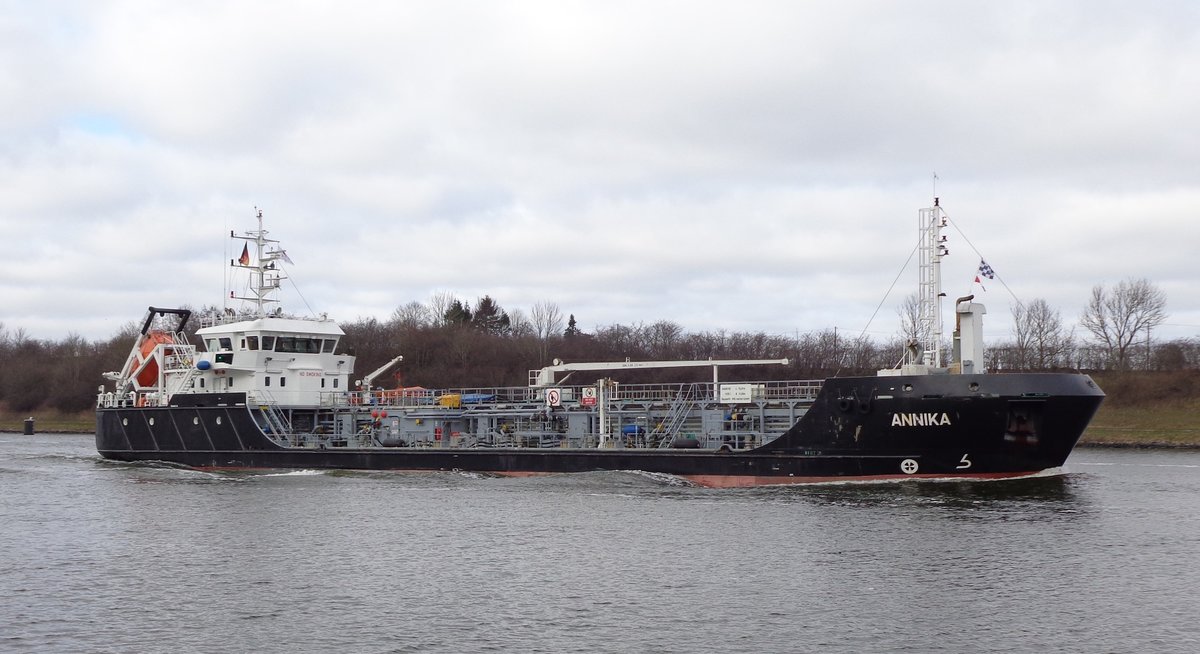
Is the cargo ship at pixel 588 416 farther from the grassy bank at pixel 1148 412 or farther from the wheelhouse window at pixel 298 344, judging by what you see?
the grassy bank at pixel 1148 412

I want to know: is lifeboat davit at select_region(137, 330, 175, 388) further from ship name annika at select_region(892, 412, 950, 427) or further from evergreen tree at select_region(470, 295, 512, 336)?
evergreen tree at select_region(470, 295, 512, 336)

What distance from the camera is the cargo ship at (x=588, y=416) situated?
3209 centimetres

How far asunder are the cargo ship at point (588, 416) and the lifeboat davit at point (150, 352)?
108 mm

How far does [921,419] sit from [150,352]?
119 ft

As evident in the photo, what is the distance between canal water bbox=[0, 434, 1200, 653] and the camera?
18047 mm

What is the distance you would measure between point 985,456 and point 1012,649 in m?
16.0

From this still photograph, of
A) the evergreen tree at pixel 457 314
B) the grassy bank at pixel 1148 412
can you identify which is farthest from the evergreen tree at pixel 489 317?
the grassy bank at pixel 1148 412

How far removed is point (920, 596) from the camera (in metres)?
20.4

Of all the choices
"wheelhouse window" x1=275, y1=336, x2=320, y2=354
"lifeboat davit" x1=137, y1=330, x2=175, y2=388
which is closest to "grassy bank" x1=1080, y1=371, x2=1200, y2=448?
"wheelhouse window" x1=275, y1=336, x2=320, y2=354

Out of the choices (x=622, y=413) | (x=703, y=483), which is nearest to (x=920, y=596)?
(x=703, y=483)

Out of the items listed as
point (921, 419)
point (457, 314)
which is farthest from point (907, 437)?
point (457, 314)

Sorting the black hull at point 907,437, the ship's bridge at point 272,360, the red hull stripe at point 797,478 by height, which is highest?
the ship's bridge at point 272,360

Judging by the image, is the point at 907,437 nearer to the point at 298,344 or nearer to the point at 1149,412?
the point at 298,344

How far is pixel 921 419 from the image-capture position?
1267 inches
